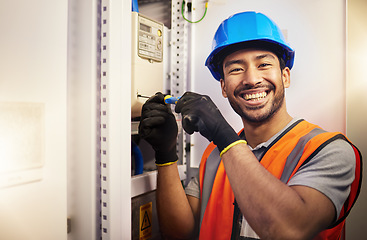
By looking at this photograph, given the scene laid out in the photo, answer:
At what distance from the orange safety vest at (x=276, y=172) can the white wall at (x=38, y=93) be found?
55 centimetres

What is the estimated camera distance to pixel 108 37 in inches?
37.9

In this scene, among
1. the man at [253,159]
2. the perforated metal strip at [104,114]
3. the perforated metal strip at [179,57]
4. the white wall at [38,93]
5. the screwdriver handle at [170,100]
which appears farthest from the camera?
the perforated metal strip at [179,57]

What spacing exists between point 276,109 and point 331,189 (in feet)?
1.10

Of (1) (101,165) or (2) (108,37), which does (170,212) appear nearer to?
(1) (101,165)

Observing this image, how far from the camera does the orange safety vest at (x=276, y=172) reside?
Result: 36.1 inches

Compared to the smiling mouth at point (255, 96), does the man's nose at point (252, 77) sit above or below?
above

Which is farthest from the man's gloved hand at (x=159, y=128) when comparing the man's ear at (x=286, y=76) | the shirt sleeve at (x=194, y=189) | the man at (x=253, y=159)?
the man's ear at (x=286, y=76)

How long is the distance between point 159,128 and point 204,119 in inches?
10.2

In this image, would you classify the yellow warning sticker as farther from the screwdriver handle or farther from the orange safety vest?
the screwdriver handle

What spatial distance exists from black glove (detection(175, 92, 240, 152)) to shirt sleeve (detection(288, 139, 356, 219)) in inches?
10.8

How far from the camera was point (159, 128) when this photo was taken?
1200 millimetres

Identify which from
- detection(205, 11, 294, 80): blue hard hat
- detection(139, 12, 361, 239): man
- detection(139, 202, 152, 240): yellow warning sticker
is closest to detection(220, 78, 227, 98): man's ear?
detection(139, 12, 361, 239): man

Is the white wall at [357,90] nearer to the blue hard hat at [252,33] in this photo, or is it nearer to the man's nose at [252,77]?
the blue hard hat at [252,33]

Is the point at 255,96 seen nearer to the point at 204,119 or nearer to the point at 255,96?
the point at 255,96
